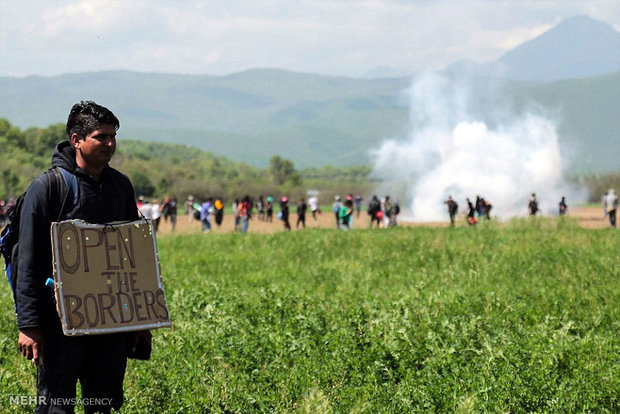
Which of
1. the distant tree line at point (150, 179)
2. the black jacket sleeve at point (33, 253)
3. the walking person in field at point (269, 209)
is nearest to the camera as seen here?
the black jacket sleeve at point (33, 253)

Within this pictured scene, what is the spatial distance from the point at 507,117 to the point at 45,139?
65620 millimetres

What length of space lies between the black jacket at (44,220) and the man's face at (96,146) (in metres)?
0.08

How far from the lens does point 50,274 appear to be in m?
5.27

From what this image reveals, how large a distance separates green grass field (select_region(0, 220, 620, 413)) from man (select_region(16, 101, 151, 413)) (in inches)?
47.5

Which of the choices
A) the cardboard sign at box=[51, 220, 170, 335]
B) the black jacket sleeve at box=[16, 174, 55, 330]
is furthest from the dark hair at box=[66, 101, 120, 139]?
the cardboard sign at box=[51, 220, 170, 335]

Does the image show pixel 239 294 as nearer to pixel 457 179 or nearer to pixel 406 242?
pixel 406 242

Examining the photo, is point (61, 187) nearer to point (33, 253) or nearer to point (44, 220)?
point (44, 220)

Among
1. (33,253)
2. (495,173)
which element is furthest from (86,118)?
(495,173)

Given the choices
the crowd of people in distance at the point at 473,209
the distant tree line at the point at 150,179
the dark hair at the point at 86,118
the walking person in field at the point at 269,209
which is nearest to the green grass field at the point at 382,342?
the dark hair at the point at 86,118

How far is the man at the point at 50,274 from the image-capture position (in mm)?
5129

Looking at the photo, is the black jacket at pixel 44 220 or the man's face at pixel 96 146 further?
the man's face at pixel 96 146

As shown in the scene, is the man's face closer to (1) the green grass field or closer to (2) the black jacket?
(2) the black jacket

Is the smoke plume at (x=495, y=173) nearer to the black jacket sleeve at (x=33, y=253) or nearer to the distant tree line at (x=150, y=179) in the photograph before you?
the distant tree line at (x=150, y=179)

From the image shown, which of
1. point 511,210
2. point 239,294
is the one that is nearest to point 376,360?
point 239,294
